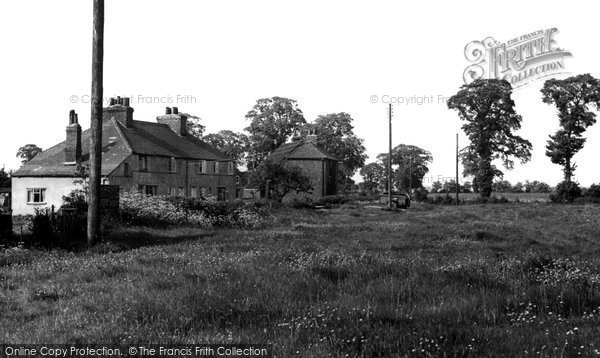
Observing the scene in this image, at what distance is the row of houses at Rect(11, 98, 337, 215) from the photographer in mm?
49531

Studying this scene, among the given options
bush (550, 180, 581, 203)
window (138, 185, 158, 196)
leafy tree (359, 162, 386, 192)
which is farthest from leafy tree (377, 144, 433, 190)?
window (138, 185, 158, 196)

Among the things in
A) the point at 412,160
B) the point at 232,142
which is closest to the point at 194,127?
the point at 232,142

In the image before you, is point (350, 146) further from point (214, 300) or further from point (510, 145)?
point (214, 300)

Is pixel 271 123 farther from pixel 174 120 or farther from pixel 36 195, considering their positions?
pixel 36 195

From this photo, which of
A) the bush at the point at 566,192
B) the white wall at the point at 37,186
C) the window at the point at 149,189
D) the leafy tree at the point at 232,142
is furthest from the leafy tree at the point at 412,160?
the white wall at the point at 37,186

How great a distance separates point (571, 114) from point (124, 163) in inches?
2199

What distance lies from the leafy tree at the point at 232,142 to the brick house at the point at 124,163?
31.6 metres

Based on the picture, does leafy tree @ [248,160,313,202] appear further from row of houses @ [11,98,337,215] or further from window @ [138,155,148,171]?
window @ [138,155,148,171]

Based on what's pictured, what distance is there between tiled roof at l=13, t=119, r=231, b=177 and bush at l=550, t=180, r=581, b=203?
40.7 meters

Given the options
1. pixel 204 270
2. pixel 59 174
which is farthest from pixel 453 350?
pixel 59 174

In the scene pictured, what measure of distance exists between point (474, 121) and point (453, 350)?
235 ft

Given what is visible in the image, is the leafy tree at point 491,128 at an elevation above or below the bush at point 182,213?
above

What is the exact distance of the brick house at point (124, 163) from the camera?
49438mm

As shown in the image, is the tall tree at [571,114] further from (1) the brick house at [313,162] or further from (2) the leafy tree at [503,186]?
(2) the leafy tree at [503,186]
